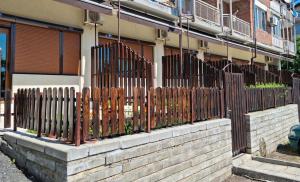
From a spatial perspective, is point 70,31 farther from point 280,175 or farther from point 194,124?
point 280,175

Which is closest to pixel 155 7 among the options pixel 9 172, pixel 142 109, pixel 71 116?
pixel 142 109

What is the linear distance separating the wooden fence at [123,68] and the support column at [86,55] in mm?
775

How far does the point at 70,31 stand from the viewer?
10.1 meters

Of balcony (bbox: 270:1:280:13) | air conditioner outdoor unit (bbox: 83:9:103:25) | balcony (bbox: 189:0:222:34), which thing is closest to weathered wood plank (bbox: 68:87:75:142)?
air conditioner outdoor unit (bbox: 83:9:103:25)

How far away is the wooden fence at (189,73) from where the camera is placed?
10336 millimetres

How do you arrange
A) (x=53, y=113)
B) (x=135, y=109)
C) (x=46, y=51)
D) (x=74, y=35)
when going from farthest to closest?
1. (x=74, y=35)
2. (x=46, y=51)
3. (x=135, y=109)
4. (x=53, y=113)

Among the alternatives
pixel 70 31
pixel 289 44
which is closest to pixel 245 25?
pixel 289 44

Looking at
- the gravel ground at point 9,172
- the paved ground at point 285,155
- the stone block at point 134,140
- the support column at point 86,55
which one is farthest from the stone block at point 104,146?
the paved ground at point 285,155

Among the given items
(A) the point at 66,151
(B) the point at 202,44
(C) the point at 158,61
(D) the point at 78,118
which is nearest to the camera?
(A) the point at 66,151

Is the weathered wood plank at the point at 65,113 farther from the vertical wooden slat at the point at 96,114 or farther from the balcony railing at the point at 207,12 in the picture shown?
the balcony railing at the point at 207,12

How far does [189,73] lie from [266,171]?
16.5ft

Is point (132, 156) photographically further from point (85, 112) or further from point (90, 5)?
point (90, 5)

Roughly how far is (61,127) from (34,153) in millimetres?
601

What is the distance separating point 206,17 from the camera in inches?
690
